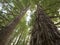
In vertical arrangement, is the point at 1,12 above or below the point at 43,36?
above

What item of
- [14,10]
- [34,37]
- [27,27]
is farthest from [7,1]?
[34,37]

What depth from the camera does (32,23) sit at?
7883mm

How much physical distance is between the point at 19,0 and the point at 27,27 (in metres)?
2.30

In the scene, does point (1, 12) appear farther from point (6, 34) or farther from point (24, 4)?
point (6, 34)

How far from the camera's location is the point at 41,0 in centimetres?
799

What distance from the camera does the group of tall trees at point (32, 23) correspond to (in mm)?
2869

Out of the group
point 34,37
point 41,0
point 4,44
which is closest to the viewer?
point 34,37

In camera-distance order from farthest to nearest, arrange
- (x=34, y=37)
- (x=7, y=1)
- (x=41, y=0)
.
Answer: (x=7, y=1) → (x=41, y=0) → (x=34, y=37)

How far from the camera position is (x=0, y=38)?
4.25 m

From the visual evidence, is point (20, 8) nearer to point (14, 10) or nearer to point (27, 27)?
point (14, 10)

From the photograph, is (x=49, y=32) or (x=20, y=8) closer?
(x=49, y=32)

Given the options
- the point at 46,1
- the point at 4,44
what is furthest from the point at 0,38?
the point at 46,1

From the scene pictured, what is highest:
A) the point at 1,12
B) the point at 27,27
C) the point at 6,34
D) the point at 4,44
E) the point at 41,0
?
the point at 41,0

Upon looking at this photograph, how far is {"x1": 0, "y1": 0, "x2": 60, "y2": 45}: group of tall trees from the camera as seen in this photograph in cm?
287
